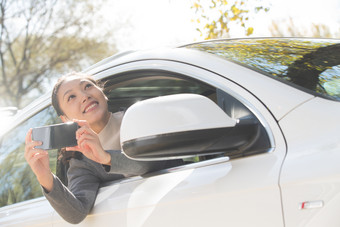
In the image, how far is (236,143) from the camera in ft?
5.07

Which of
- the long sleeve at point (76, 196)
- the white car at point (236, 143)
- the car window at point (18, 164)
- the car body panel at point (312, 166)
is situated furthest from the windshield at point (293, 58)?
the car window at point (18, 164)

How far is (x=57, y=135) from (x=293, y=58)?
3.18 feet

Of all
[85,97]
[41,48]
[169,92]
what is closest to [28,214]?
[85,97]

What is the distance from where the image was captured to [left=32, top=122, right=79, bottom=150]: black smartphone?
180 centimetres

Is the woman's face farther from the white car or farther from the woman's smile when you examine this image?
the white car

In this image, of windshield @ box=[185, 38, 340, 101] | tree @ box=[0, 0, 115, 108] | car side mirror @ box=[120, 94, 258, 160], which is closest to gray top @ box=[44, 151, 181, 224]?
car side mirror @ box=[120, 94, 258, 160]

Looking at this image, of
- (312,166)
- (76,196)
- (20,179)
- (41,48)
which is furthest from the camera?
(41,48)

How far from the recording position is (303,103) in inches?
59.7

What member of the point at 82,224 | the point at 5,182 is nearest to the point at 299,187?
the point at 82,224

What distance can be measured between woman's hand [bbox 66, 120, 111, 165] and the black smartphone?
26mm

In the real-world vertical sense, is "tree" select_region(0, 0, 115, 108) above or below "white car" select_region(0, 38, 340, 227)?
below

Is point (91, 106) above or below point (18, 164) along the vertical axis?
above

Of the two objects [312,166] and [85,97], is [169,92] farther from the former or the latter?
[312,166]

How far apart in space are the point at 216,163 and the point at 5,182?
4.64 ft
